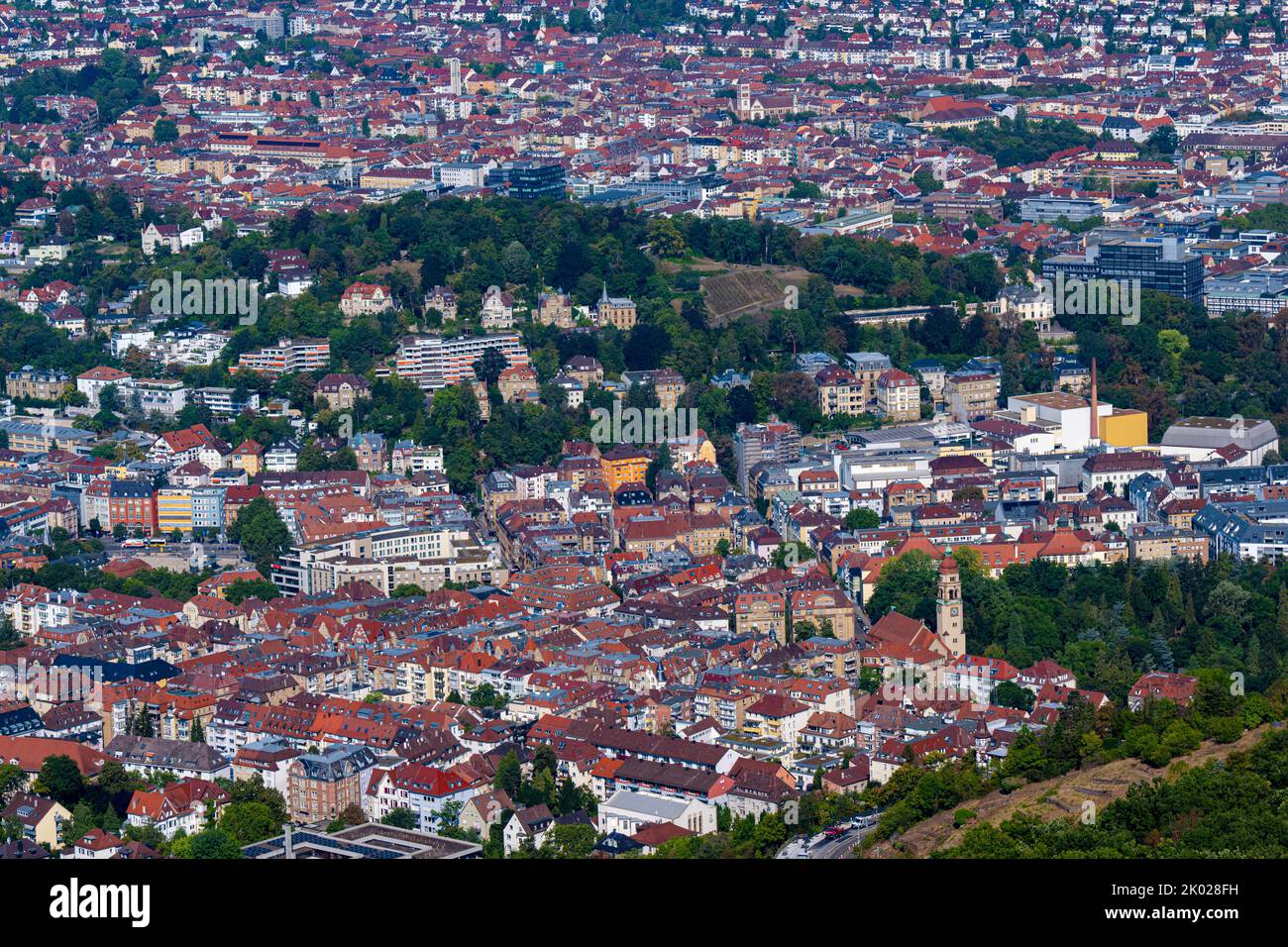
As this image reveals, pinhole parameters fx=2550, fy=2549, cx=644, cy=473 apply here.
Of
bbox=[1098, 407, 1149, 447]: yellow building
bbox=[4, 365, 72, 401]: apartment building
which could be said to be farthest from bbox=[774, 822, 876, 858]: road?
bbox=[4, 365, 72, 401]: apartment building

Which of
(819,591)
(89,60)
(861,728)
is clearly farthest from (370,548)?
(89,60)

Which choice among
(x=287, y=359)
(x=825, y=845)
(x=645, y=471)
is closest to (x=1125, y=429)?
(x=645, y=471)

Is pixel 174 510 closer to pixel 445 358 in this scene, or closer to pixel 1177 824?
pixel 445 358

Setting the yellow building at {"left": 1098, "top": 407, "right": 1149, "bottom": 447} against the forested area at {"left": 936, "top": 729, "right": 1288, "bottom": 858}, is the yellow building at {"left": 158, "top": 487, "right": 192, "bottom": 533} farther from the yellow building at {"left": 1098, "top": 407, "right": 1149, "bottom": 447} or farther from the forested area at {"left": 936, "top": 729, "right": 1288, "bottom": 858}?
the forested area at {"left": 936, "top": 729, "right": 1288, "bottom": 858}

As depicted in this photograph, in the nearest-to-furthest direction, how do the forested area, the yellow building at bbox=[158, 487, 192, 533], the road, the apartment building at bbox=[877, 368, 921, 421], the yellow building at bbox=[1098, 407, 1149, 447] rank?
the forested area < the road < the yellow building at bbox=[158, 487, 192, 533] < the yellow building at bbox=[1098, 407, 1149, 447] < the apartment building at bbox=[877, 368, 921, 421]

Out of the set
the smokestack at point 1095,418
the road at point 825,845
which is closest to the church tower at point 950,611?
the road at point 825,845
